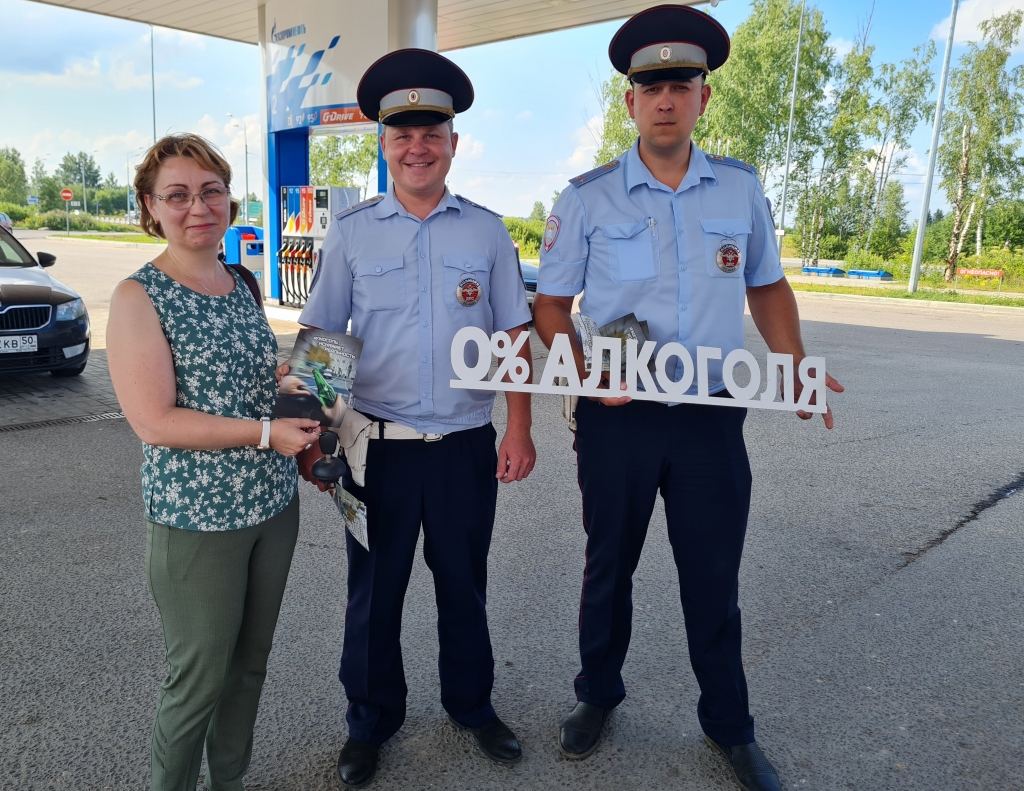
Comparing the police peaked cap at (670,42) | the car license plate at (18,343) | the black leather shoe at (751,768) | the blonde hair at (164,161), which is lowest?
the black leather shoe at (751,768)

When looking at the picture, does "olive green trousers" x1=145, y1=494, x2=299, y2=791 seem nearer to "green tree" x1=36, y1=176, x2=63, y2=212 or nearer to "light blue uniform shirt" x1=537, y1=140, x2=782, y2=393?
"light blue uniform shirt" x1=537, y1=140, x2=782, y2=393

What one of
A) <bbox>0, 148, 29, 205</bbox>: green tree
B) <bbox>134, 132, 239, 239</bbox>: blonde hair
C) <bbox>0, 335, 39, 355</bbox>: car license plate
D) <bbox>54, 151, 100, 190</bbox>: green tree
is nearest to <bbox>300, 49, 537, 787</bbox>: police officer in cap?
<bbox>134, 132, 239, 239</bbox>: blonde hair

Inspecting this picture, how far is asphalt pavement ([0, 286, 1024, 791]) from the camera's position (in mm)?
2545

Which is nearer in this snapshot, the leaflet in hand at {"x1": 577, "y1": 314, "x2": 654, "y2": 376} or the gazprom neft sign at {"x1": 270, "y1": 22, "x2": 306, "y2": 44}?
the leaflet in hand at {"x1": 577, "y1": 314, "x2": 654, "y2": 376}

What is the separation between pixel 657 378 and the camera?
2.21m

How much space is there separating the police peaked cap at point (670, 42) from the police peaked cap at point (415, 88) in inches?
20.0

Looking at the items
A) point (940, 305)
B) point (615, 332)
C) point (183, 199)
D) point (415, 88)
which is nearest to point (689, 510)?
point (615, 332)

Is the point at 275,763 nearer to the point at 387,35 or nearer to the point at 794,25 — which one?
the point at 387,35

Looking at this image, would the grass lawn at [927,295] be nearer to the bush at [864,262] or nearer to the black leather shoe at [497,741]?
the bush at [864,262]

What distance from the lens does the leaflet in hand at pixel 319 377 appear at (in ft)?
6.36

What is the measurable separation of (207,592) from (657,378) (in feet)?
4.23

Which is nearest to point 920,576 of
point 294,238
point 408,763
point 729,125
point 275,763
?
point 408,763

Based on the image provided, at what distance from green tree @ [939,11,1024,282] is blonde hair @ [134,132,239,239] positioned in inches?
1207

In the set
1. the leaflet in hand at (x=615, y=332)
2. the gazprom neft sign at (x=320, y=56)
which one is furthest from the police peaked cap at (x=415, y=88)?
the gazprom neft sign at (x=320, y=56)
